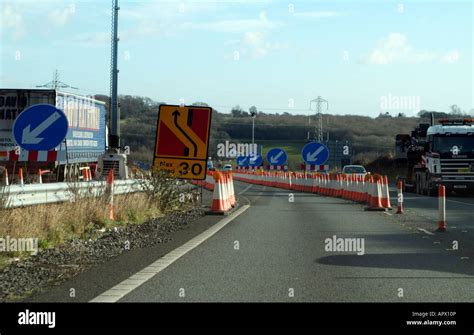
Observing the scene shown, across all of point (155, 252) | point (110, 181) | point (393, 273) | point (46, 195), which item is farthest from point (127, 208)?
point (393, 273)

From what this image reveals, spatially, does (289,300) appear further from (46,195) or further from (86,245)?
(46,195)

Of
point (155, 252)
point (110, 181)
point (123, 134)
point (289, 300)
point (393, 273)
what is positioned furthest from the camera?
point (123, 134)

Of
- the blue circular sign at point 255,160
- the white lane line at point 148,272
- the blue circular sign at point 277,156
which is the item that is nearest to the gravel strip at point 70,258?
the white lane line at point 148,272

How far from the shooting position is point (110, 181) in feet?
59.4

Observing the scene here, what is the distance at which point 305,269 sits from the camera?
11344 millimetres

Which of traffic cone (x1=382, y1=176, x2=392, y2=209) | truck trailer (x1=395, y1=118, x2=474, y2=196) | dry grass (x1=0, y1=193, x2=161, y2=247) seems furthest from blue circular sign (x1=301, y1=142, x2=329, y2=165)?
dry grass (x1=0, y1=193, x2=161, y2=247)

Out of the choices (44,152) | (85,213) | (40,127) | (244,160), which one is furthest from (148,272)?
(244,160)

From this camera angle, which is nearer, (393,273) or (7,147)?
(393,273)

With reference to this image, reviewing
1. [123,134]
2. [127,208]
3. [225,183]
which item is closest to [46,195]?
[127,208]

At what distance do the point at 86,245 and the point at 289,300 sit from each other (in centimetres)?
591
